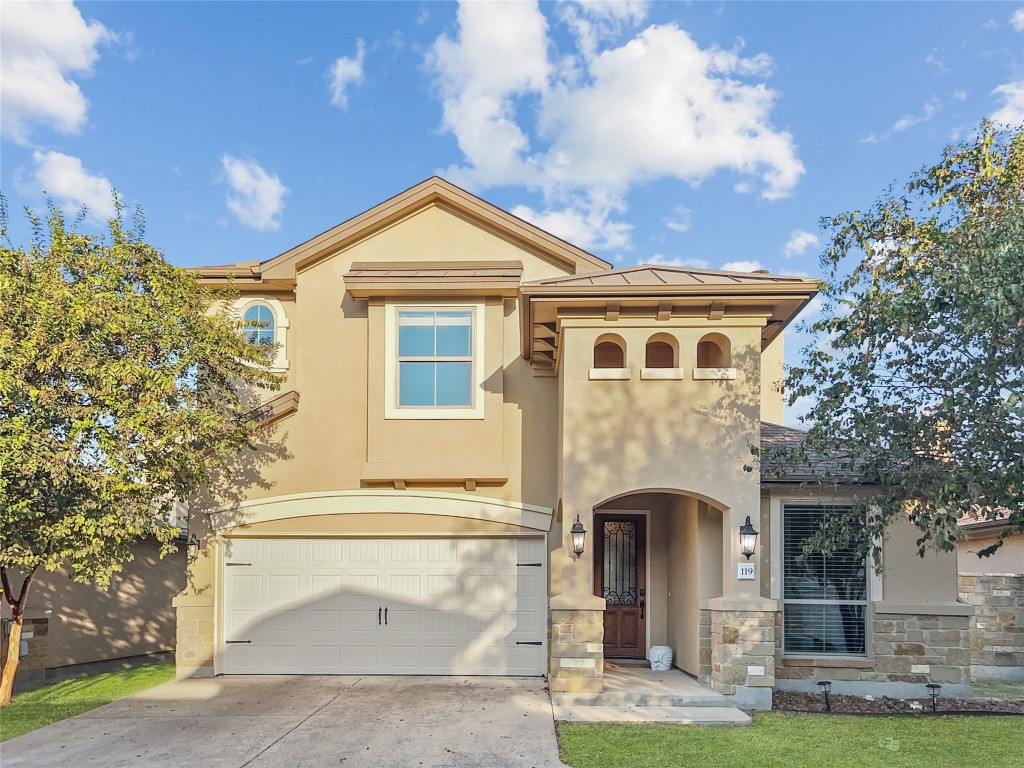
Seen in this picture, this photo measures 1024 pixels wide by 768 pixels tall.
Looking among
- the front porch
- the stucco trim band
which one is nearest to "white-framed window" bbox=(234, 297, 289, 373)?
the stucco trim band

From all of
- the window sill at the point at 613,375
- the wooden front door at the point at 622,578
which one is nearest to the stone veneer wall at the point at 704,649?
the wooden front door at the point at 622,578

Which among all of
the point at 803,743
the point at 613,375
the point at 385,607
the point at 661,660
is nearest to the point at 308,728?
the point at 385,607

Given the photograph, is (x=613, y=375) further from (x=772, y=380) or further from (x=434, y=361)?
(x=772, y=380)

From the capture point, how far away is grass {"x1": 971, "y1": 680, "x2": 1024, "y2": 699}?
9.99 metres

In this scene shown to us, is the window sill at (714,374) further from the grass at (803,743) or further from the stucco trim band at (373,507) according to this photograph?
the grass at (803,743)

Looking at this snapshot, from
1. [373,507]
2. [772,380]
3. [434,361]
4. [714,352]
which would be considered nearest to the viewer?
[714,352]

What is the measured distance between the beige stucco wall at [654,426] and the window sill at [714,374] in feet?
0.20

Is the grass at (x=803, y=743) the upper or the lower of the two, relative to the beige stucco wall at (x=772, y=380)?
lower

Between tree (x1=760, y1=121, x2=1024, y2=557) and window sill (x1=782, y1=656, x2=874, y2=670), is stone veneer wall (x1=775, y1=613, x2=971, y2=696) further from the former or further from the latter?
→ tree (x1=760, y1=121, x2=1024, y2=557)

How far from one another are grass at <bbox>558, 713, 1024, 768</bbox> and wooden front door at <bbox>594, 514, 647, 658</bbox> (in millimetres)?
3357

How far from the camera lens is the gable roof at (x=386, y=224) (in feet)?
37.5

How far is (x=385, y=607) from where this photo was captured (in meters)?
10.6

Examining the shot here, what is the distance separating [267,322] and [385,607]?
190 inches

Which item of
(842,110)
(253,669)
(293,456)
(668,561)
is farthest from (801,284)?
(253,669)
